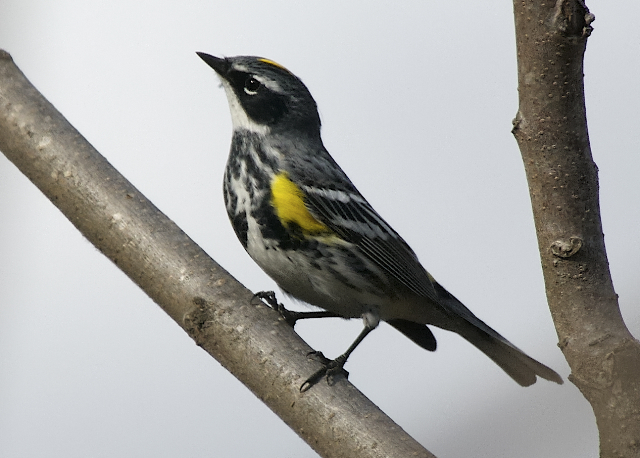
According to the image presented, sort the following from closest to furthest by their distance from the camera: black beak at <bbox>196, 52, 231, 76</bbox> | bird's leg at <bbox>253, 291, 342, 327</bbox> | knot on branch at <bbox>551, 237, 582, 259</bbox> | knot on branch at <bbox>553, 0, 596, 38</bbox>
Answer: knot on branch at <bbox>553, 0, 596, 38</bbox> → knot on branch at <bbox>551, 237, 582, 259</bbox> → bird's leg at <bbox>253, 291, 342, 327</bbox> → black beak at <bbox>196, 52, 231, 76</bbox>

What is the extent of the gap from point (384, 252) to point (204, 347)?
1505 mm

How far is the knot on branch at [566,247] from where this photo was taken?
76.4 inches

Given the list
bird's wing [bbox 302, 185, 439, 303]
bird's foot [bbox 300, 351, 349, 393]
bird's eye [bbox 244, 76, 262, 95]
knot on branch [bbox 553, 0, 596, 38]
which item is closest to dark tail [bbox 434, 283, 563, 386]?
bird's wing [bbox 302, 185, 439, 303]

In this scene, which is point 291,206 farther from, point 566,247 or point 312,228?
point 566,247

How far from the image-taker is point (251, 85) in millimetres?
4203

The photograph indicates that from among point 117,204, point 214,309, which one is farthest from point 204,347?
point 117,204

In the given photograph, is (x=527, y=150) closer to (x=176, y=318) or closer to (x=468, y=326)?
(x=176, y=318)

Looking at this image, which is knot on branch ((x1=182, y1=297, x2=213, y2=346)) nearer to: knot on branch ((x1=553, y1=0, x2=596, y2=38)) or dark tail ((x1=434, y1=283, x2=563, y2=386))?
knot on branch ((x1=553, y1=0, x2=596, y2=38))

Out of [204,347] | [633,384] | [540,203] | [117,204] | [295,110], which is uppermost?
[295,110]

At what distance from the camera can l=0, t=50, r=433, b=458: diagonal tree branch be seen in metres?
2.38

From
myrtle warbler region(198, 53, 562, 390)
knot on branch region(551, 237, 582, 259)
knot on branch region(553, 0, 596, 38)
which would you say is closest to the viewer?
knot on branch region(553, 0, 596, 38)

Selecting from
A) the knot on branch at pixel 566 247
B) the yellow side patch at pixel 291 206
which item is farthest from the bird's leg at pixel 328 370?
the knot on branch at pixel 566 247

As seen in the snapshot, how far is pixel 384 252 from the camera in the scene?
13.0 ft

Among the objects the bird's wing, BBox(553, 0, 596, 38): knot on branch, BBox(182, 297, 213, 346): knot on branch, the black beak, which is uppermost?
the black beak
